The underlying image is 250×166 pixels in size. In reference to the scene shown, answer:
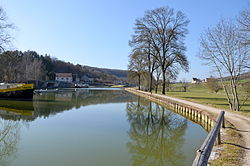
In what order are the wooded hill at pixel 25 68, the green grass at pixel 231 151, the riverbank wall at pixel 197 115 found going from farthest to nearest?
the wooded hill at pixel 25 68
the riverbank wall at pixel 197 115
the green grass at pixel 231 151

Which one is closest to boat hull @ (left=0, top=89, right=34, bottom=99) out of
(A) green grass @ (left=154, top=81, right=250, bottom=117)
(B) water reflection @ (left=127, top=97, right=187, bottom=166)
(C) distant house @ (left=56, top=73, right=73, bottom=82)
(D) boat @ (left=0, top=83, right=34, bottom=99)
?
(D) boat @ (left=0, top=83, right=34, bottom=99)

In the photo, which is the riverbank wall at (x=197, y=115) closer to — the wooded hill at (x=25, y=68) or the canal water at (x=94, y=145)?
the canal water at (x=94, y=145)

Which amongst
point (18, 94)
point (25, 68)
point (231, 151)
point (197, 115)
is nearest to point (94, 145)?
point (231, 151)

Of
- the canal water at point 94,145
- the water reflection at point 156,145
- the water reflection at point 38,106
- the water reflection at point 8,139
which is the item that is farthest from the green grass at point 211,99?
the water reflection at point 8,139

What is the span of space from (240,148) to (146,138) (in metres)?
4.11

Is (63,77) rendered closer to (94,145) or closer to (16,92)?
(16,92)

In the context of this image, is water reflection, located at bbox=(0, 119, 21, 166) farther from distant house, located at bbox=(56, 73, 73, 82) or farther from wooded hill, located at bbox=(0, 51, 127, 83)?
distant house, located at bbox=(56, 73, 73, 82)

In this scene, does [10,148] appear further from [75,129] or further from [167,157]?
[167,157]

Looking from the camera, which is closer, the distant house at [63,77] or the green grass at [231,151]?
the green grass at [231,151]

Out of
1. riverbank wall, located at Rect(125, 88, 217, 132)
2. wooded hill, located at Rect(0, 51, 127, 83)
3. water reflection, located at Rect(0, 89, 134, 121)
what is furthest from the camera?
wooded hill, located at Rect(0, 51, 127, 83)

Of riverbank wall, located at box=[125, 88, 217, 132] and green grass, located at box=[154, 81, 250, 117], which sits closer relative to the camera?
riverbank wall, located at box=[125, 88, 217, 132]

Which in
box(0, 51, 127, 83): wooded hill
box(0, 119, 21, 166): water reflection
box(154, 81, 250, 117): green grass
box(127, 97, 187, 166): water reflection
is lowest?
box(127, 97, 187, 166): water reflection

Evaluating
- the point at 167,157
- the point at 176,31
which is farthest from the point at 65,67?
the point at 167,157

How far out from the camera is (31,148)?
709cm
